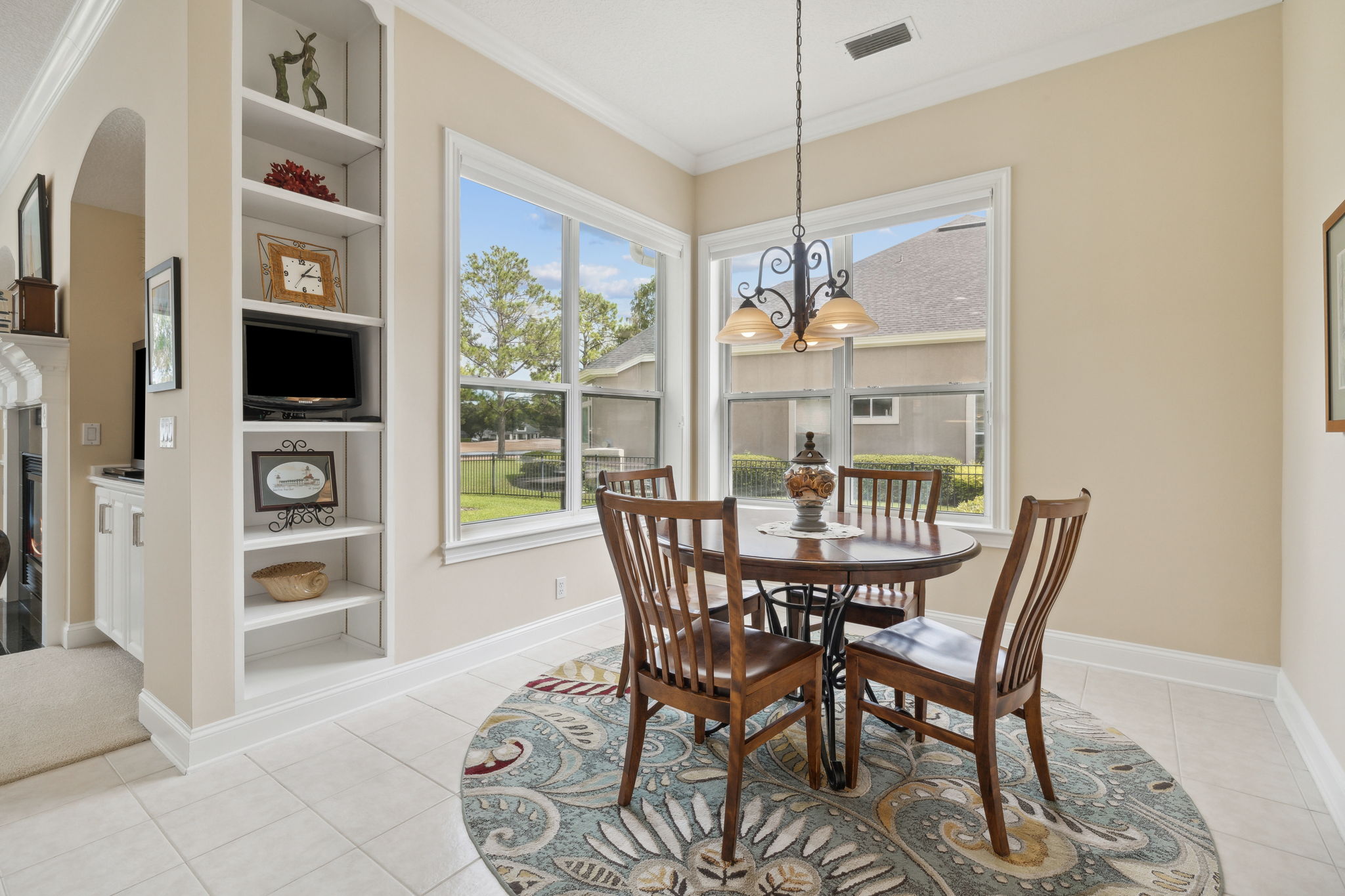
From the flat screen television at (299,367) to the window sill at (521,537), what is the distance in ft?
2.72

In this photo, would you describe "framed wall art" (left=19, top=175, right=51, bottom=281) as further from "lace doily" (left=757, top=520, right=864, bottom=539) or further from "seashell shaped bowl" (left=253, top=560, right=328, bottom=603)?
"lace doily" (left=757, top=520, right=864, bottom=539)

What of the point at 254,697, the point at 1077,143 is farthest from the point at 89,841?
the point at 1077,143

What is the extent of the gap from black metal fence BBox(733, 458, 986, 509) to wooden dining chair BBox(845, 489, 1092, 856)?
4.13ft

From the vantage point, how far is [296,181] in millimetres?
2529

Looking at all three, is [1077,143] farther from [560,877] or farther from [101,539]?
[101,539]

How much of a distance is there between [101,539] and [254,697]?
169cm

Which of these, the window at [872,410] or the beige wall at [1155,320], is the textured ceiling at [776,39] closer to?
the beige wall at [1155,320]

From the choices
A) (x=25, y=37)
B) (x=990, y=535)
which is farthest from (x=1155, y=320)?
(x=25, y=37)

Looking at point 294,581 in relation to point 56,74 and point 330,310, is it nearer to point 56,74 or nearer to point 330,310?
point 330,310

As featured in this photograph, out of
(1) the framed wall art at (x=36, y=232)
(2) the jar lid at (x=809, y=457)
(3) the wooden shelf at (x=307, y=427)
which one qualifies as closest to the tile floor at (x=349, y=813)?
(3) the wooden shelf at (x=307, y=427)

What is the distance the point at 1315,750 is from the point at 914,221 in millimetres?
2856

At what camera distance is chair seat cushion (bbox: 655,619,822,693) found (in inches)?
69.8

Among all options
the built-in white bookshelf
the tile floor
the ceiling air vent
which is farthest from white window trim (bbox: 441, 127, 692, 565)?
the ceiling air vent

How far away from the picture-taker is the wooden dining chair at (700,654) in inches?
66.4
